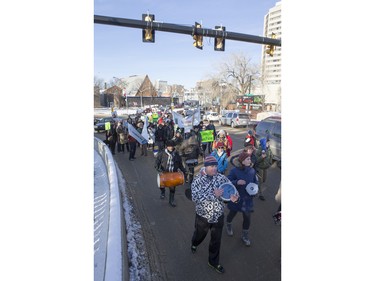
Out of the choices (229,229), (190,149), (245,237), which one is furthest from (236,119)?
(245,237)

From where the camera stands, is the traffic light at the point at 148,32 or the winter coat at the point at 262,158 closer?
the winter coat at the point at 262,158

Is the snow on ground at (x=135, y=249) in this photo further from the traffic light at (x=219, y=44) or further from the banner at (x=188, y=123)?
the traffic light at (x=219, y=44)

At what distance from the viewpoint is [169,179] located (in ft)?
20.0

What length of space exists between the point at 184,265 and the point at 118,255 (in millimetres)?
1321

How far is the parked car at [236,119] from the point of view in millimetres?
26094

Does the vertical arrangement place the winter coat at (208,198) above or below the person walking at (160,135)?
below

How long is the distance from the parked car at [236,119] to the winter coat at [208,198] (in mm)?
22375

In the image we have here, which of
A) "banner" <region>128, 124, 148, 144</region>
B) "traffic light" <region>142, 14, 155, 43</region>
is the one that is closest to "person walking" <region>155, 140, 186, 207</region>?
"traffic light" <region>142, 14, 155, 43</region>

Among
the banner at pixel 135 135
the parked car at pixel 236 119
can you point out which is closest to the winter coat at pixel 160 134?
the banner at pixel 135 135

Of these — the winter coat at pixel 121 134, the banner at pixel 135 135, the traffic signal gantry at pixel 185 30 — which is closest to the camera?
the traffic signal gantry at pixel 185 30

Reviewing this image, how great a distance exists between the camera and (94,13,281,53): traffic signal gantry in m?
8.82
